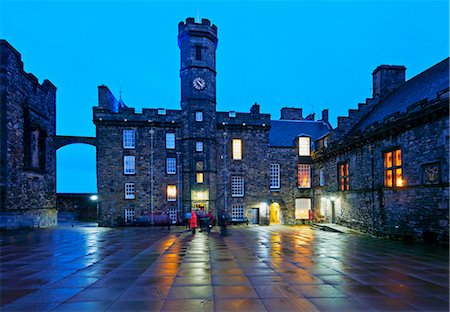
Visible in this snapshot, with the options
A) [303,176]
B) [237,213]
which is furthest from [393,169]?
[237,213]

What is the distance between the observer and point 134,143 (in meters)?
26.9

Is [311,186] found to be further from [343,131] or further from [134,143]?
[134,143]

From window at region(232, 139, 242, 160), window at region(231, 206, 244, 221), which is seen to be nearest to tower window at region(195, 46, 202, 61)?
window at region(232, 139, 242, 160)

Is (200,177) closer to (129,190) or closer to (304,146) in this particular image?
(129,190)

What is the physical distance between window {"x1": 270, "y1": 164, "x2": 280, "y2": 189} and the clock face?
10926 mm

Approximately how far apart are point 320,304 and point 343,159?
61.6 ft

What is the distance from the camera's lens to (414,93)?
18.3 meters

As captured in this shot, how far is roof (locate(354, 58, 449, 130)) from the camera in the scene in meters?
16.2

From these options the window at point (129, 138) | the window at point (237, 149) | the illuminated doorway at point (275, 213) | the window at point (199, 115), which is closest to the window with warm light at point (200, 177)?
the window at point (237, 149)

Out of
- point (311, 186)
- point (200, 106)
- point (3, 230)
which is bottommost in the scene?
point (3, 230)

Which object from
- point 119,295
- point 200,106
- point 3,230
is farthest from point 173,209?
point 119,295

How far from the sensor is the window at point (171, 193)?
2677cm

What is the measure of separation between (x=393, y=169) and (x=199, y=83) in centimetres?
1835

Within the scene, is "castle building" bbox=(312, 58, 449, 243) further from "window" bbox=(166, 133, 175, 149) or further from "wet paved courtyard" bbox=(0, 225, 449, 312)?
"window" bbox=(166, 133, 175, 149)
